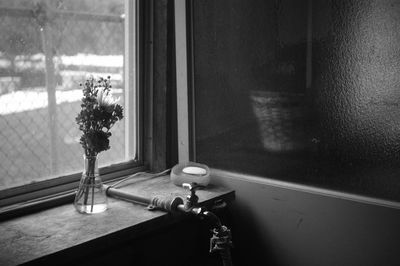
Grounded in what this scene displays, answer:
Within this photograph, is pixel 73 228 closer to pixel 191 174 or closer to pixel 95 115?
pixel 95 115

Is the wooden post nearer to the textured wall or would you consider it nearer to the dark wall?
the dark wall

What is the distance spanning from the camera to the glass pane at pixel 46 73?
4.88ft

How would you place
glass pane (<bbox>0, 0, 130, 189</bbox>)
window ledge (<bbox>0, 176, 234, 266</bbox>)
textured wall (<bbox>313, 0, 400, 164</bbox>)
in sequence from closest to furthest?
window ledge (<bbox>0, 176, 234, 266</bbox>) → textured wall (<bbox>313, 0, 400, 164</bbox>) → glass pane (<bbox>0, 0, 130, 189</bbox>)

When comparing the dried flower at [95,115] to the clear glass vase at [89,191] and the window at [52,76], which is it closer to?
the clear glass vase at [89,191]

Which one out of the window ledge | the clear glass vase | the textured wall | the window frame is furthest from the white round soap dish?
the textured wall

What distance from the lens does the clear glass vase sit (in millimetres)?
1493

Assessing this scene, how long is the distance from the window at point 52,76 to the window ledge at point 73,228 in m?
0.16

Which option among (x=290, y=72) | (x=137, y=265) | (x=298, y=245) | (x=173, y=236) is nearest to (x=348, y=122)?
(x=290, y=72)

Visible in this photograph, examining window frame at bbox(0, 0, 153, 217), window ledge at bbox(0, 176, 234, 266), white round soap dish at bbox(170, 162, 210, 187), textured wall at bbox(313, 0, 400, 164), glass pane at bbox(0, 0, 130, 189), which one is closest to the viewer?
window ledge at bbox(0, 176, 234, 266)

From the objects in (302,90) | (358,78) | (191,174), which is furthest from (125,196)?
(358,78)

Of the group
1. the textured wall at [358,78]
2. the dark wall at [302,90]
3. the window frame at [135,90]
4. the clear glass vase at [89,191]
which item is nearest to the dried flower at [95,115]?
the clear glass vase at [89,191]

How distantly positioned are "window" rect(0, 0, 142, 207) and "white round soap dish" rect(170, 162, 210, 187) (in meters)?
0.25

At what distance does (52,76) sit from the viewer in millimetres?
1605

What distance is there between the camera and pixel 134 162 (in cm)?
195
